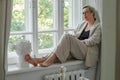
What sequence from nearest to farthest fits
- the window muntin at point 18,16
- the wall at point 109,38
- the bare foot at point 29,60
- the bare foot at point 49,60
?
the wall at point 109,38 < the bare foot at point 29,60 < the bare foot at point 49,60 < the window muntin at point 18,16

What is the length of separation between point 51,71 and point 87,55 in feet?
1.77

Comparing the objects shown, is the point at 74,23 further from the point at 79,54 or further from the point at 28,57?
the point at 28,57

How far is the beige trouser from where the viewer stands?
293 cm

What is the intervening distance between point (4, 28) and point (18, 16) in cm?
86

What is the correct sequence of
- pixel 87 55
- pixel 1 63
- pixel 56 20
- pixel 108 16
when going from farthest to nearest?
pixel 56 20, pixel 87 55, pixel 1 63, pixel 108 16

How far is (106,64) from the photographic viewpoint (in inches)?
24.3

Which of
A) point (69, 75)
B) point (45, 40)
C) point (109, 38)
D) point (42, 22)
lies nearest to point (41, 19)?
point (42, 22)

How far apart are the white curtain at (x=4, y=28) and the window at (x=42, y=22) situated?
54 centimetres

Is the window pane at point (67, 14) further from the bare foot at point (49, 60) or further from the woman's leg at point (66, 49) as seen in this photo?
the bare foot at point (49, 60)

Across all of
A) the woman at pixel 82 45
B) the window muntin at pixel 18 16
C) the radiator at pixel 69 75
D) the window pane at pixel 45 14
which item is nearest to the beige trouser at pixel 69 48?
the woman at pixel 82 45

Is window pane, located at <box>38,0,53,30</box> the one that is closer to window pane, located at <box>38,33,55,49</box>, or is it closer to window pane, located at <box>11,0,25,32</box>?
window pane, located at <box>38,33,55,49</box>

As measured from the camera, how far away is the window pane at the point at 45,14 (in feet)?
10.5

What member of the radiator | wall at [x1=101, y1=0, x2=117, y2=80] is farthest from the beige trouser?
wall at [x1=101, y1=0, x2=117, y2=80]

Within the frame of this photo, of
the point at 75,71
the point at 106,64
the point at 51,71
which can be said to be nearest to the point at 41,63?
the point at 51,71
